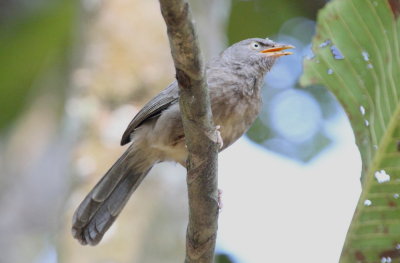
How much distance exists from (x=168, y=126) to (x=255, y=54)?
0.87m

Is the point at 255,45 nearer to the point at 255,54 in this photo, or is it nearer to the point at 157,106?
the point at 255,54

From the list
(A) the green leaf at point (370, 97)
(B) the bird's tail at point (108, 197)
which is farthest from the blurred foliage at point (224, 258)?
(A) the green leaf at point (370, 97)

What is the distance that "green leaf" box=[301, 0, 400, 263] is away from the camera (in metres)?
3.43

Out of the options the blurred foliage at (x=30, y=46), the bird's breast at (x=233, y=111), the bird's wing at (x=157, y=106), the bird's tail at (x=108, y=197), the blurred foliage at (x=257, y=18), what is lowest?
the bird's tail at (x=108, y=197)

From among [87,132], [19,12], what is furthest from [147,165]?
[19,12]

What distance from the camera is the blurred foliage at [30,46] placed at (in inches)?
329

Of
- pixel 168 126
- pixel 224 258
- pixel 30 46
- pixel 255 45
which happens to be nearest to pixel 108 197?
pixel 168 126

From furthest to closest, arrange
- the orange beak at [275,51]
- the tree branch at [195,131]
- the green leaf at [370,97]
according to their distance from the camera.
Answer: the orange beak at [275,51] → the green leaf at [370,97] → the tree branch at [195,131]

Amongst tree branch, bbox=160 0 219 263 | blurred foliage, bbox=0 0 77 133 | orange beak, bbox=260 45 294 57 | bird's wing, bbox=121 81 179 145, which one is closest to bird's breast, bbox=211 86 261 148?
bird's wing, bbox=121 81 179 145

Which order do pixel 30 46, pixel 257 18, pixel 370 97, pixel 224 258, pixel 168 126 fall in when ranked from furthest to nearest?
pixel 30 46 < pixel 257 18 < pixel 224 258 < pixel 168 126 < pixel 370 97

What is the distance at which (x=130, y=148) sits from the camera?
471cm

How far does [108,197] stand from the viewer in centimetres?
466

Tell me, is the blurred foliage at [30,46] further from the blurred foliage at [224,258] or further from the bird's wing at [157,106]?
the bird's wing at [157,106]

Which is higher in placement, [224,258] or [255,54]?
[255,54]
